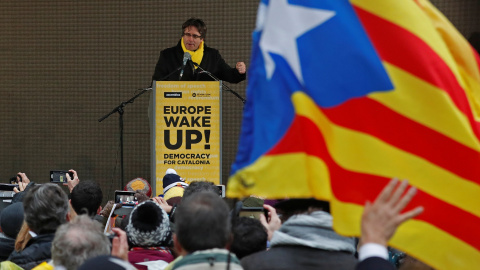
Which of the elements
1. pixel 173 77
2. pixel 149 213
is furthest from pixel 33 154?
pixel 149 213

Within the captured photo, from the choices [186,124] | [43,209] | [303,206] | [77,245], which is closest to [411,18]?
[303,206]

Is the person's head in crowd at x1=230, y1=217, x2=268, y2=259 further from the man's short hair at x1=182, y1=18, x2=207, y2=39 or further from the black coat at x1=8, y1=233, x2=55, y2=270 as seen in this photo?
the man's short hair at x1=182, y1=18, x2=207, y2=39

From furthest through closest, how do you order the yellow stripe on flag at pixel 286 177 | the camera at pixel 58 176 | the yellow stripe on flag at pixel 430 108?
the camera at pixel 58 176, the yellow stripe on flag at pixel 430 108, the yellow stripe on flag at pixel 286 177

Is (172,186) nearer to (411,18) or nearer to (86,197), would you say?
(86,197)

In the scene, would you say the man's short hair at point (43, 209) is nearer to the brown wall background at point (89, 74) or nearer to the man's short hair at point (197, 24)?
the man's short hair at point (197, 24)

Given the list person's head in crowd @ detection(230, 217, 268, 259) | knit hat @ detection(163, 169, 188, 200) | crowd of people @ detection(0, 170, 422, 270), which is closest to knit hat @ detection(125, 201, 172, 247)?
crowd of people @ detection(0, 170, 422, 270)

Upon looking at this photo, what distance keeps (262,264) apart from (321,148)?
1.55ft

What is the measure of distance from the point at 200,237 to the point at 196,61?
4.97m

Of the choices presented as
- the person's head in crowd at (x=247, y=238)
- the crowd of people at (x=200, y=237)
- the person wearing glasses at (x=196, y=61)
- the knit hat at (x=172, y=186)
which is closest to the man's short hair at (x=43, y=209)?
the crowd of people at (x=200, y=237)

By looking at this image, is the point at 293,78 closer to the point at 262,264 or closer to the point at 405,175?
the point at 405,175

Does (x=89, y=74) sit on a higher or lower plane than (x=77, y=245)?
higher

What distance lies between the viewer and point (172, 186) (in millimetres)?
5465

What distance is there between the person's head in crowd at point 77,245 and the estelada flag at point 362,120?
682mm

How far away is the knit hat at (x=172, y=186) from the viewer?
5.18 meters
